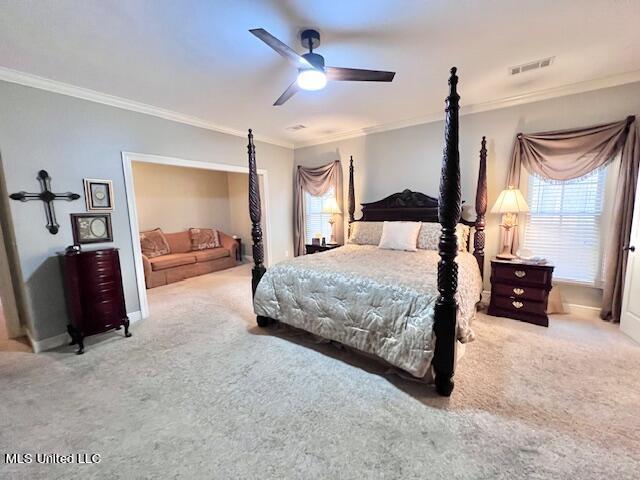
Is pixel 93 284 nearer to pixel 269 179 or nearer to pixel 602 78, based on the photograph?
pixel 269 179

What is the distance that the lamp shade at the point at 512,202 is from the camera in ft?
10.2

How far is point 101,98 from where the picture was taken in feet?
9.68

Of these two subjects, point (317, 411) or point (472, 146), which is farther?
point (472, 146)

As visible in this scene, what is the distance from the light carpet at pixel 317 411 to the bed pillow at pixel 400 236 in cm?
130

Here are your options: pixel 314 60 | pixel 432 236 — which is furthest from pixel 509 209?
pixel 314 60

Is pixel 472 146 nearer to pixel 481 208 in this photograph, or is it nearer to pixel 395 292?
pixel 481 208

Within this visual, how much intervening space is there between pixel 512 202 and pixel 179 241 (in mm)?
5764

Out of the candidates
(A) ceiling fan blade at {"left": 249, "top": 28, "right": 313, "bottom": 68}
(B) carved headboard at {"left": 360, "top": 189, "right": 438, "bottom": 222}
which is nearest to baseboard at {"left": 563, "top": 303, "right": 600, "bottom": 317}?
(B) carved headboard at {"left": 360, "top": 189, "right": 438, "bottom": 222}

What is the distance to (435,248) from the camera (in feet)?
11.4

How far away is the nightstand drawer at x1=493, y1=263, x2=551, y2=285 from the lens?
2922mm

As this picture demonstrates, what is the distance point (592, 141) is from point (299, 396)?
388 cm

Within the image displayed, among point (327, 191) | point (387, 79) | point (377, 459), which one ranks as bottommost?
point (377, 459)

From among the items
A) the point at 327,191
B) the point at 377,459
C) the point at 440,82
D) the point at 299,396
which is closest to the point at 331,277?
the point at 299,396

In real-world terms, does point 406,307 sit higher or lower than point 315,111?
lower
